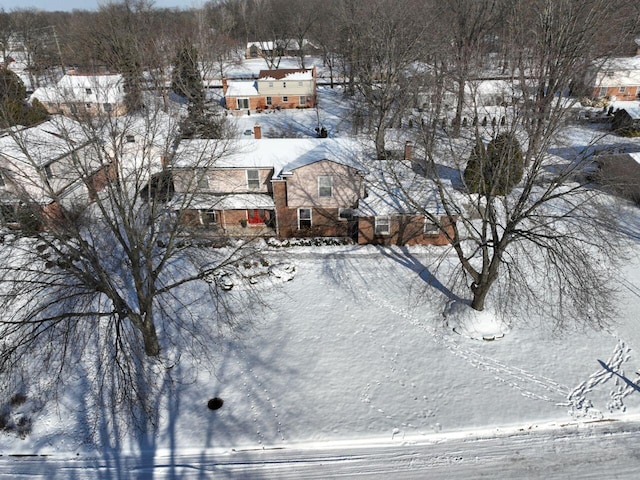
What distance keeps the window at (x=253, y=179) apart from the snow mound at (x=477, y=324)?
1272 centimetres

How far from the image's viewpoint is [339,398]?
48.7 feet

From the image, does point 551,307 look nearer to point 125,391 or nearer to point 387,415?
point 387,415

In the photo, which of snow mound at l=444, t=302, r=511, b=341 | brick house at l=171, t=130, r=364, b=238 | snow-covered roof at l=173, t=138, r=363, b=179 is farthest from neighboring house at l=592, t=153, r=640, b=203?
brick house at l=171, t=130, r=364, b=238

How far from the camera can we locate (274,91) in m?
48.3

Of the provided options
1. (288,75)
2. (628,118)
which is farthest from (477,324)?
(288,75)

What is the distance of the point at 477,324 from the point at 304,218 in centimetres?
1085

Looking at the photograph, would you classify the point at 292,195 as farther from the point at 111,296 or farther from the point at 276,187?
the point at 111,296

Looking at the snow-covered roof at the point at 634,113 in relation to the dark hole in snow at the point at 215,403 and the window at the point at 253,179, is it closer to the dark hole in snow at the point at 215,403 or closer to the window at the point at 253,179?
the window at the point at 253,179

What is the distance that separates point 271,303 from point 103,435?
7998 mm

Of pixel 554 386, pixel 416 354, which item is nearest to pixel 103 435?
pixel 416 354

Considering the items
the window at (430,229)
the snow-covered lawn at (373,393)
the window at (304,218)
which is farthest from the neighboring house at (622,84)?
the window at (304,218)

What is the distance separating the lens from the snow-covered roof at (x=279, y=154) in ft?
75.6

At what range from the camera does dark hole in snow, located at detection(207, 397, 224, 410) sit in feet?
48.1

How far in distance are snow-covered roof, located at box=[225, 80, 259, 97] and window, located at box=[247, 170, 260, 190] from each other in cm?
2741
